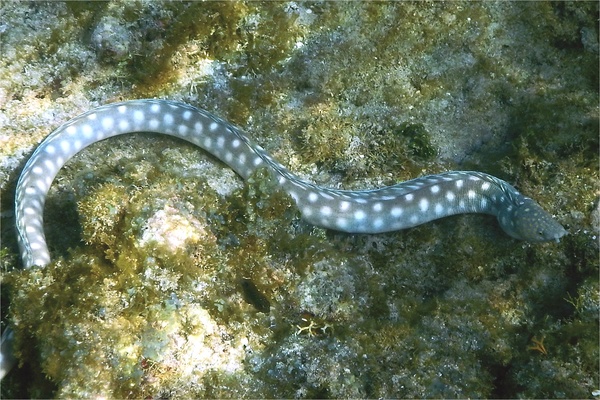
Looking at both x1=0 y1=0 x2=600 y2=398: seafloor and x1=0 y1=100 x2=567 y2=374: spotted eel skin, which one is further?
x1=0 y1=100 x2=567 y2=374: spotted eel skin

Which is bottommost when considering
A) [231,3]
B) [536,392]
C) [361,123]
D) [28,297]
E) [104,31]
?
[536,392]

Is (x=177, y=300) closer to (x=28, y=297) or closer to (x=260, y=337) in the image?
(x=260, y=337)

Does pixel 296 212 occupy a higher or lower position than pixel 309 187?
lower

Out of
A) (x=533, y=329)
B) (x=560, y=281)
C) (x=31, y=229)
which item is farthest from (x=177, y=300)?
(x=560, y=281)

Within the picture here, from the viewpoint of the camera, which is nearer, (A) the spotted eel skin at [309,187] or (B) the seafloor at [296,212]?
(B) the seafloor at [296,212]
